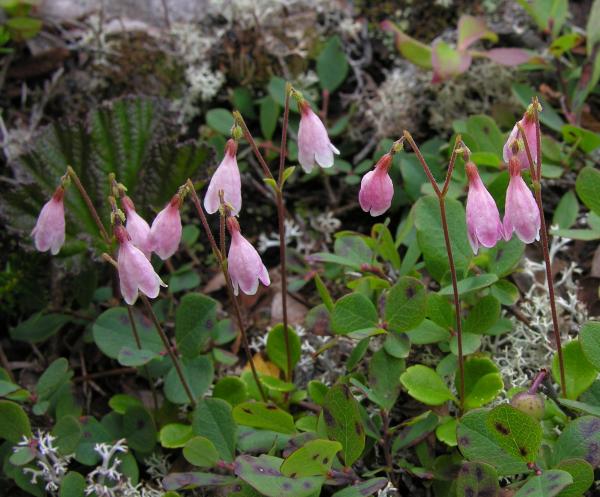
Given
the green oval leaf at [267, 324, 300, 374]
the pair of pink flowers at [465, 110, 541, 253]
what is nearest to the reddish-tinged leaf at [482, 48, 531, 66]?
the pair of pink flowers at [465, 110, 541, 253]

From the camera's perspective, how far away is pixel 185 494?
6.90 feet

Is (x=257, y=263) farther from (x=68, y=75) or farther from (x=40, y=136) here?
(x=68, y=75)

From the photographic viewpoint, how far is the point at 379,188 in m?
1.72

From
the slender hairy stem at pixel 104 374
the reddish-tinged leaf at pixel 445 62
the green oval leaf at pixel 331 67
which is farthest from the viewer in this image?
the green oval leaf at pixel 331 67

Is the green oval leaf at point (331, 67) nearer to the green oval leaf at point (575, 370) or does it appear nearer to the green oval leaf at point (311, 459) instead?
the green oval leaf at point (575, 370)

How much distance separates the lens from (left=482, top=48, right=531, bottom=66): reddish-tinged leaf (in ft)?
9.27

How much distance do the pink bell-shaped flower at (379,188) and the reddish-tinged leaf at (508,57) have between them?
1.32 metres

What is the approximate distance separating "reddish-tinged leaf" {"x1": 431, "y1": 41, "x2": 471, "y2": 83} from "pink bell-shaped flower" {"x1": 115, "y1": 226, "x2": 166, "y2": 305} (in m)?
1.49

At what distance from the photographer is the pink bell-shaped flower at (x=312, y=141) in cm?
188

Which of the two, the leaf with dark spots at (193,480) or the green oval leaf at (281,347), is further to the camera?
the green oval leaf at (281,347)

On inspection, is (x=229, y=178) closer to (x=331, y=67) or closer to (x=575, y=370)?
(x=575, y=370)

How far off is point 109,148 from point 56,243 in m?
0.88

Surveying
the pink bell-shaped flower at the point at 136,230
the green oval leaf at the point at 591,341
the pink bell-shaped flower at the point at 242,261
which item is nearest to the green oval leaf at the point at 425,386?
Result: the green oval leaf at the point at 591,341

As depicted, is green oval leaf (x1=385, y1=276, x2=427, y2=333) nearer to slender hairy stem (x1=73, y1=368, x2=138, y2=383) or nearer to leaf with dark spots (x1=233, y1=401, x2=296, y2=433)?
leaf with dark spots (x1=233, y1=401, x2=296, y2=433)
